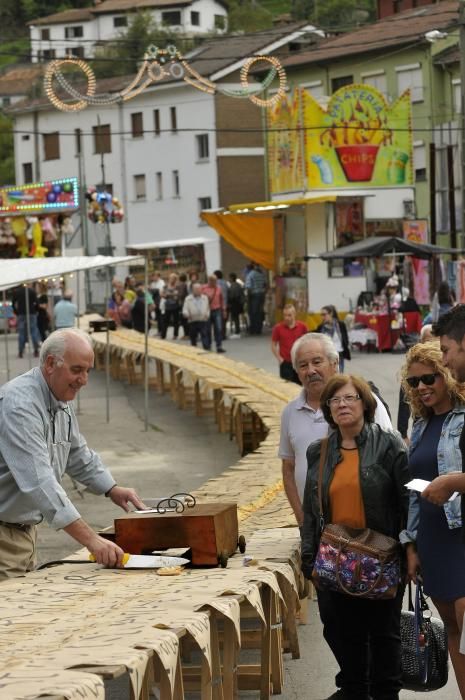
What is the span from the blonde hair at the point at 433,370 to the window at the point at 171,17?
4134 inches

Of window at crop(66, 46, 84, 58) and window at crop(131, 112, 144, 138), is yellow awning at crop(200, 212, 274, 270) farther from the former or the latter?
window at crop(66, 46, 84, 58)

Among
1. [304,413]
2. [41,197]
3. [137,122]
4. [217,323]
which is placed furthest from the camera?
[137,122]

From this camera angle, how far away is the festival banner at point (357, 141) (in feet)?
135

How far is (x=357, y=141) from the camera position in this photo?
41.4 meters

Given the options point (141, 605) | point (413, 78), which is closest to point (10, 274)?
point (141, 605)

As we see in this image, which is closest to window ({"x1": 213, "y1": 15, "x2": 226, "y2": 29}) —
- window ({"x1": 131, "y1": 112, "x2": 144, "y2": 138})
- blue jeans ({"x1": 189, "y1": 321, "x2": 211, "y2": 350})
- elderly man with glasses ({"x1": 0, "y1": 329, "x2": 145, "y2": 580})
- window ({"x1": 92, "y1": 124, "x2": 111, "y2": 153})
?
window ({"x1": 92, "y1": 124, "x2": 111, "y2": 153})

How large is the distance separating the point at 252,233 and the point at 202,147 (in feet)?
90.8

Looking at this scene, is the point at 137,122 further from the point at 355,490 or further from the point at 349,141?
the point at 355,490

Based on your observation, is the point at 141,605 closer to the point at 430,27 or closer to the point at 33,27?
the point at 430,27

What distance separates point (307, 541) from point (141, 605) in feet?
3.62

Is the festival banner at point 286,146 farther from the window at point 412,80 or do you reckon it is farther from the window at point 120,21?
the window at point 120,21

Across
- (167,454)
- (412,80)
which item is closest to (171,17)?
(412,80)

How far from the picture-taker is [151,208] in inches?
2938

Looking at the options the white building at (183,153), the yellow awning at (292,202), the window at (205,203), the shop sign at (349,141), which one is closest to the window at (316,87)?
the white building at (183,153)
